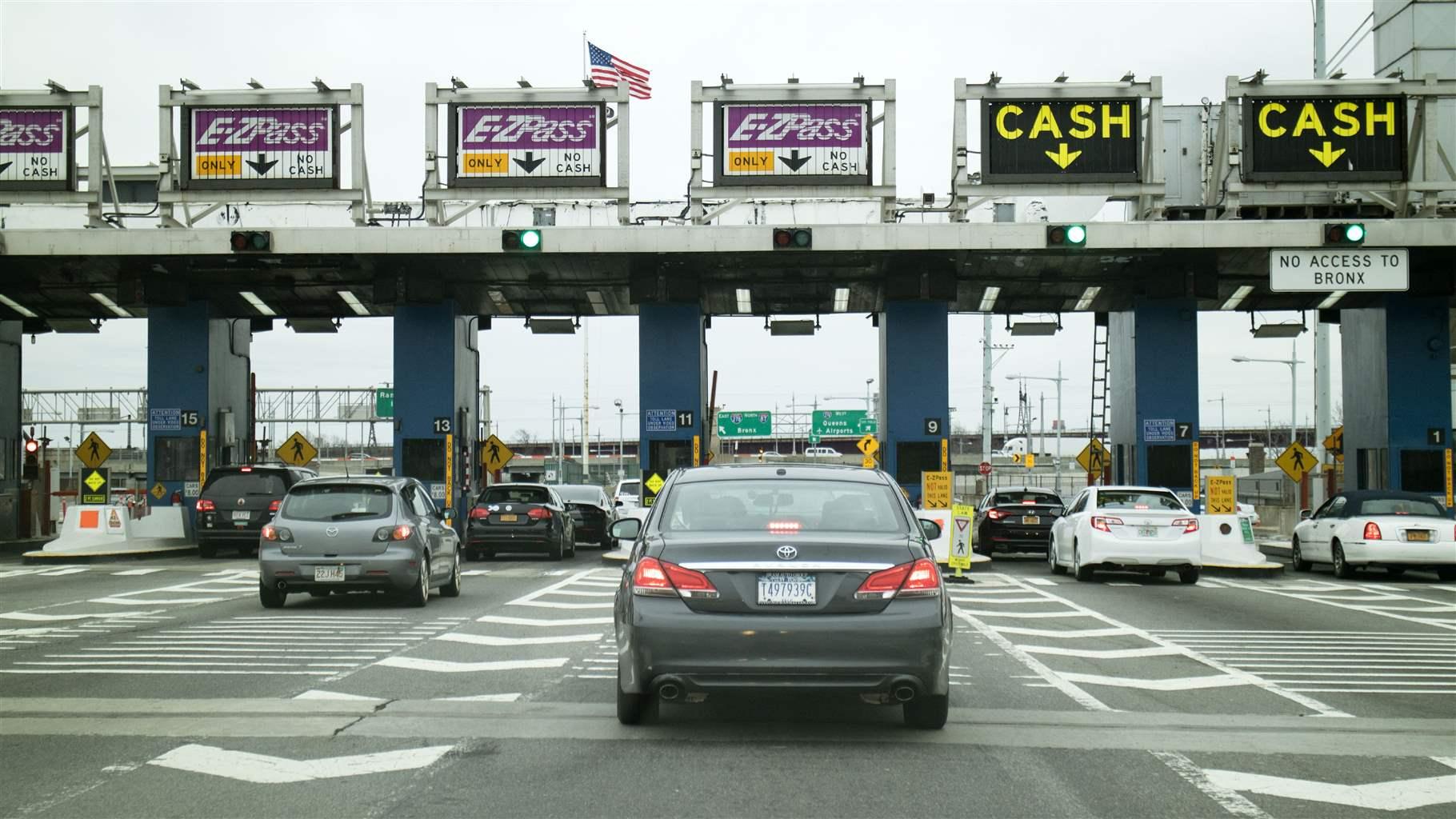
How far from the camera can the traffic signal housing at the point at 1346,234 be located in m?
27.1

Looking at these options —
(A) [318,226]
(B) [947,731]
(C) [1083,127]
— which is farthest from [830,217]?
(B) [947,731]

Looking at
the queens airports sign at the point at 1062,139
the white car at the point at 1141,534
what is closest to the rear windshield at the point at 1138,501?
the white car at the point at 1141,534

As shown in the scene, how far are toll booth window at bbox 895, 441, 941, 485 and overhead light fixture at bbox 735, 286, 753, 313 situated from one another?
5863 mm

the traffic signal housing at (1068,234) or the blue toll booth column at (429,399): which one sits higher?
the traffic signal housing at (1068,234)

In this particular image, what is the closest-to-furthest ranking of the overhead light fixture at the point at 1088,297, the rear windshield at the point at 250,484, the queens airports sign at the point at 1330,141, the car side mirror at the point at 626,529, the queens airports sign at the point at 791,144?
the car side mirror at the point at 626,529
the rear windshield at the point at 250,484
the queens airports sign at the point at 1330,141
the queens airports sign at the point at 791,144
the overhead light fixture at the point at 1088,297

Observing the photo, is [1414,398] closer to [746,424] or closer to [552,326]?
[552,326]

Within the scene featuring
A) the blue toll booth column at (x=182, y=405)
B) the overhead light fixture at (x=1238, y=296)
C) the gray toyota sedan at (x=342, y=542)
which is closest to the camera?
the gray toyota sedan at (x=342, y=542)

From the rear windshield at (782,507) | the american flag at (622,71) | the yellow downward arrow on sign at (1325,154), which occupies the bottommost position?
the rear windshield at (782,507)

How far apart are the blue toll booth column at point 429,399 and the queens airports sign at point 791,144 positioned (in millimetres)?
7770

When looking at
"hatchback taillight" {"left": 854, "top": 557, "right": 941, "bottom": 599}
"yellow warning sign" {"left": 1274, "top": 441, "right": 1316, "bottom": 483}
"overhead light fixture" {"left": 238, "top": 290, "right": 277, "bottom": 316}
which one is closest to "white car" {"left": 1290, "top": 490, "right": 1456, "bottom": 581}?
"yellow warning sign" {"left": 1274, "top": 441, "right": 1316, "bottom": 483}

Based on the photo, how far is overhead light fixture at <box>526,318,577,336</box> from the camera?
34.5 meters

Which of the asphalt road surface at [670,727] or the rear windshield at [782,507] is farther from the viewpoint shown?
the rear windshield at [782,507]

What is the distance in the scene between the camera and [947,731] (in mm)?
8320

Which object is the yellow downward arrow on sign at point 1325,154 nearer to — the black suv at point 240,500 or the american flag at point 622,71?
the american flag at point 622,71
